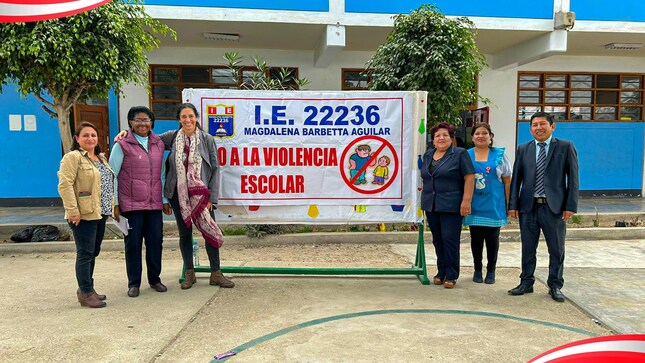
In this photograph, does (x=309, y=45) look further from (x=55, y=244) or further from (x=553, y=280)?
(x=553, y=280)

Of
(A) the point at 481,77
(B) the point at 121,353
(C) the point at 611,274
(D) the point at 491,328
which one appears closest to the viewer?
(B) the point at 121,353

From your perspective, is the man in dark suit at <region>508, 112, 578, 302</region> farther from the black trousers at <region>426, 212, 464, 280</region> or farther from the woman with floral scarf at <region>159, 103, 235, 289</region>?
the woman with floral scarf at <region>159, 103, 235, 289</region>

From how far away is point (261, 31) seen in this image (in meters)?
9.05

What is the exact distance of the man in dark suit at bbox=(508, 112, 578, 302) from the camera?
421 centimetres

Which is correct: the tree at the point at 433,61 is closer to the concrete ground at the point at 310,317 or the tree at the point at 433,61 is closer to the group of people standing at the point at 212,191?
the group of people standing at the point at 212,191

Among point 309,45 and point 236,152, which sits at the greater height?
point 309,45

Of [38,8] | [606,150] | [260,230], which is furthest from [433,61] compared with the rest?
[606,150]

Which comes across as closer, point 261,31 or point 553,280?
point 553,280

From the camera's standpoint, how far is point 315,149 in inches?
189

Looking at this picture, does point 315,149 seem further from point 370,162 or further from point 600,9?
point 600,9

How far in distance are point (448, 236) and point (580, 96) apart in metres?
8.77

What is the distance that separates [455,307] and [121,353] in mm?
2784

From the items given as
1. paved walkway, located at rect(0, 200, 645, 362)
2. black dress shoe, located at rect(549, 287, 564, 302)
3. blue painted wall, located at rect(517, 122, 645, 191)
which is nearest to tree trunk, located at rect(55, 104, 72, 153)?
paved walkway, located at rect(0, 200, 645, 362)

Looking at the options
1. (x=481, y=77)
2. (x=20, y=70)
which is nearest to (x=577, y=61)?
(x=481, y=77)
